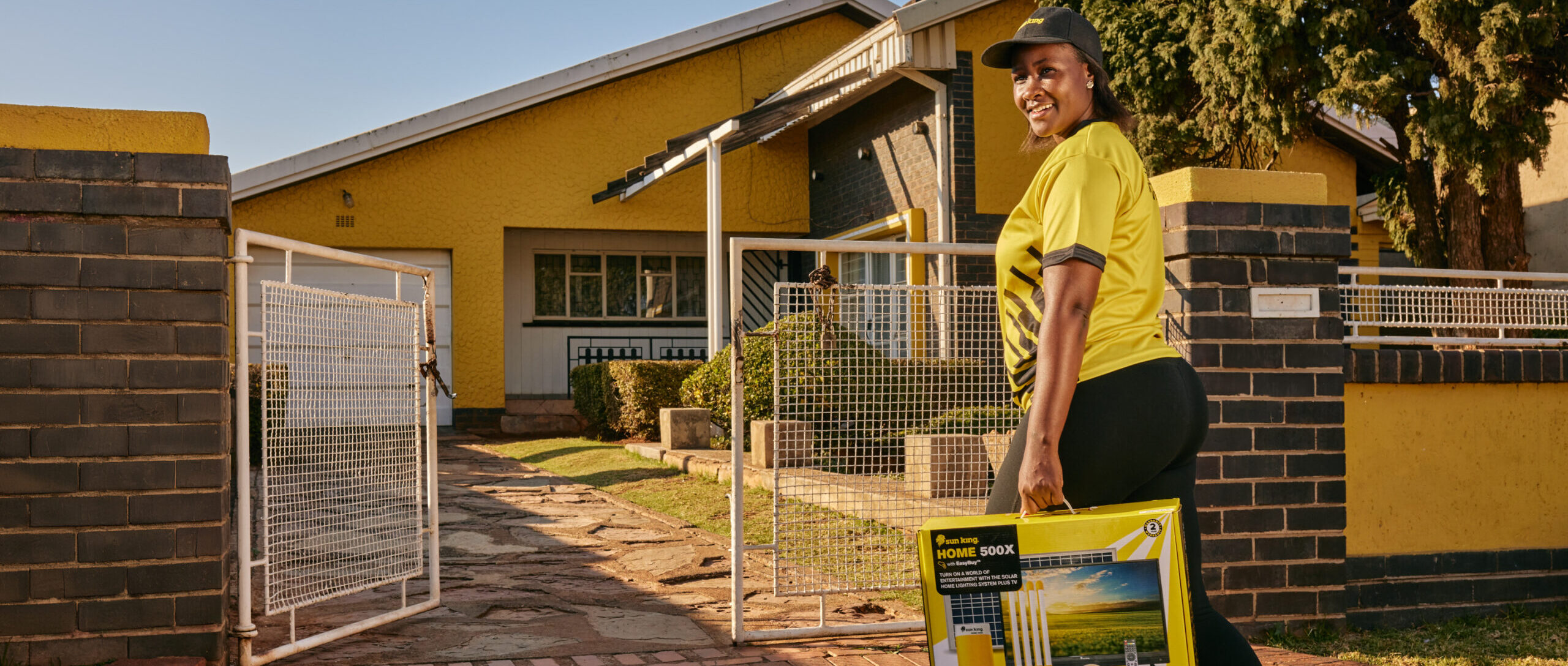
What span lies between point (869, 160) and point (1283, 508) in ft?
34.2

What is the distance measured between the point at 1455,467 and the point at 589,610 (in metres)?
3.86

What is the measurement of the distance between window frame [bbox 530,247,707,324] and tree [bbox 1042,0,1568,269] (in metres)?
7.41

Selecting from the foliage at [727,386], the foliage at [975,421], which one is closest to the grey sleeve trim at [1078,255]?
the foliage at [975,421]

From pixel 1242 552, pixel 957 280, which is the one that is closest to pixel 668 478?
pixel 957 280

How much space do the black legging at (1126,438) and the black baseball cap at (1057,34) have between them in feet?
2.27

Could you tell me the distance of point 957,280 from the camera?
12805 mm

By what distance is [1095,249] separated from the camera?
7.65ft

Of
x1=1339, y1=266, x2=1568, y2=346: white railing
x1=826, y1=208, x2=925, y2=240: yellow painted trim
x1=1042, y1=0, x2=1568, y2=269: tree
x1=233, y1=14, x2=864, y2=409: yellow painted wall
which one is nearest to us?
x1=1339, y1=266, x2=1568, y2=346: white railing

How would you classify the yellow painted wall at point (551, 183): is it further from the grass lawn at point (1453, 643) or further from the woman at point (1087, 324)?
the woman at point (1087, 324)

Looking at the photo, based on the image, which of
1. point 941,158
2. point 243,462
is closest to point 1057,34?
point 243,462

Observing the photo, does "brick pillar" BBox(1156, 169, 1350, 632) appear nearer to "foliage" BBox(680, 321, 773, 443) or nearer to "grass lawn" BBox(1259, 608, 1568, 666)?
"grass lawn" BBox(1259, 608, 1568, 666)

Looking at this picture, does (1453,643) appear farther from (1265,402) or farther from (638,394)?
(638,394)

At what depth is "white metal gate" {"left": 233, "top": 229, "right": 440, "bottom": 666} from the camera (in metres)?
4.00

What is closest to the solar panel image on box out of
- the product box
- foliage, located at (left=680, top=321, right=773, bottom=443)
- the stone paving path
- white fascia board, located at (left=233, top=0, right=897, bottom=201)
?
the product box
